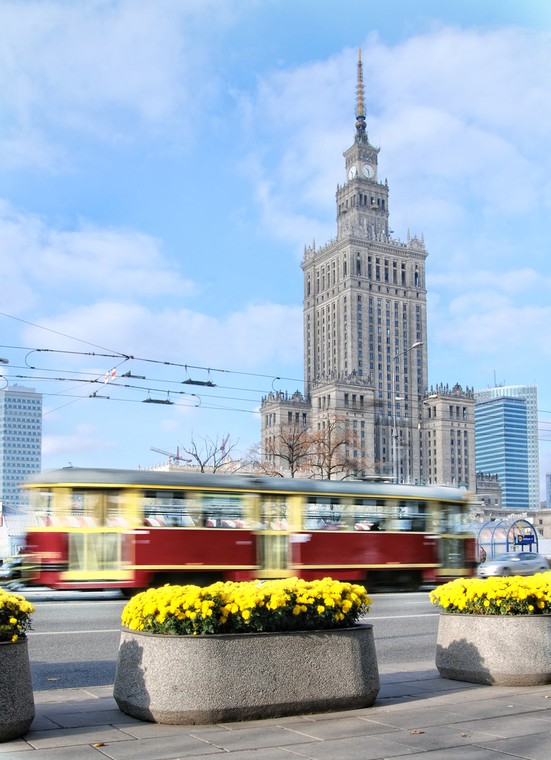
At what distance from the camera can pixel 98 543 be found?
19.0 meters

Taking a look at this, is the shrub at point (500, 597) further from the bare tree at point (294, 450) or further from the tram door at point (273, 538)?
the bare tree at point (294, 450)

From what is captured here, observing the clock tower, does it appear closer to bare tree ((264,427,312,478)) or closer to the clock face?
the clock face

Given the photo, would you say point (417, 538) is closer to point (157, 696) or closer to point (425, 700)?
point (425, 700)

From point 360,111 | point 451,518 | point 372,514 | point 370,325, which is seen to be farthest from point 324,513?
point 360,111

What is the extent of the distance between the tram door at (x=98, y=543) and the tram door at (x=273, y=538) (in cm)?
359

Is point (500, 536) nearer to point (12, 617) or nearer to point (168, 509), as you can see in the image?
point (168, 509)

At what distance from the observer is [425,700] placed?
26.4 ft

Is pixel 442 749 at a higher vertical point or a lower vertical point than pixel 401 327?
lower

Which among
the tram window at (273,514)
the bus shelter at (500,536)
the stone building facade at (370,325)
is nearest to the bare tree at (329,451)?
the bus shelter at (500,536)

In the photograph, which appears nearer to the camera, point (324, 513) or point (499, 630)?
point (499, 630)

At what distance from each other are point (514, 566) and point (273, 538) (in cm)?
1133

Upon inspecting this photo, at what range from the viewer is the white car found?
28719 mm

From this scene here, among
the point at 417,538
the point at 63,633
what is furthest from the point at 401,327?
the point at 63,633

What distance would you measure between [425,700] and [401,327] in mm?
161182
